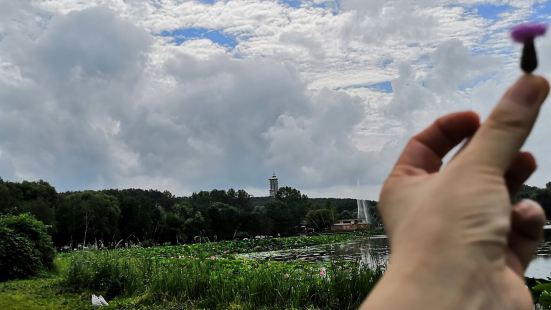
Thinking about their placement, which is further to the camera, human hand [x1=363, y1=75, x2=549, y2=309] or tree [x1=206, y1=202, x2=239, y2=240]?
tree [x1=206, y1=202, x2=239, y2=240]

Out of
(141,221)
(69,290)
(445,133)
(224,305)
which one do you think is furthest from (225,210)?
(445,133)

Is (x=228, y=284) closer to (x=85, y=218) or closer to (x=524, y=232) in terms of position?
(x=524, y=232)

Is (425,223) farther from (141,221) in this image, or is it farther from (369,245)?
(141,221)

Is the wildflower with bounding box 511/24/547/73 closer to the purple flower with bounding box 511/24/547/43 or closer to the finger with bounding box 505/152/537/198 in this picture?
the purple flower with bounding box 511/24/547/43

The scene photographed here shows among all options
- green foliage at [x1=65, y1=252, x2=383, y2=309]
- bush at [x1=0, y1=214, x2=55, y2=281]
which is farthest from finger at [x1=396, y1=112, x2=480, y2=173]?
bush at [x1=0, y1=214, x2=55, y2=281]

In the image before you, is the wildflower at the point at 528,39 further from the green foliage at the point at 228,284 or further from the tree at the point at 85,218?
the tree at the point at 85,218

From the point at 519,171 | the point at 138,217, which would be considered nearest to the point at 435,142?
the point at 519,171

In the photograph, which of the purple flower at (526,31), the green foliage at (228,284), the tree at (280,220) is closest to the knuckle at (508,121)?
the purple flower at (526,31)
